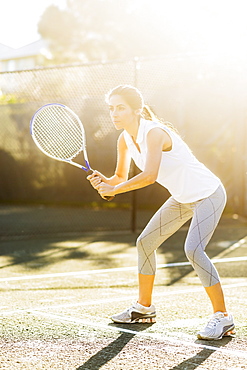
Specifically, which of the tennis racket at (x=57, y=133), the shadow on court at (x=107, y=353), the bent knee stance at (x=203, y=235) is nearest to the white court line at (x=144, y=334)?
the shadow on court at (x=107, y=353)

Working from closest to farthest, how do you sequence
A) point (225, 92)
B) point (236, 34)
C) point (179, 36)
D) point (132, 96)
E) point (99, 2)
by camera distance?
point (132, 96) → point (225, 92) → point (236, 34) → point (179, 36) → point (99, 2)

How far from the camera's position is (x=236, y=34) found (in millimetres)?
17031

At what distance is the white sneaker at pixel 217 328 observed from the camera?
460cm

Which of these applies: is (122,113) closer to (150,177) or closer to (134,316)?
(150,177)

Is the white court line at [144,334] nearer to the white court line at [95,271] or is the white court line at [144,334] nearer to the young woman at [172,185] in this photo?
the young woman at [172,185]

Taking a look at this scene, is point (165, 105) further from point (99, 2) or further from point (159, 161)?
point (99, 2)

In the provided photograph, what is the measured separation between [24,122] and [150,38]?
7756 millimetres

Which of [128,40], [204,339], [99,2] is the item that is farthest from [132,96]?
[99,2]

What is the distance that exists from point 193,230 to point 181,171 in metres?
0.41

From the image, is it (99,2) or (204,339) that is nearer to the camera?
(204,339)

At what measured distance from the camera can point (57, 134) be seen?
5.90m

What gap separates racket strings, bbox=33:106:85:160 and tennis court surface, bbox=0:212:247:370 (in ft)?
4.15

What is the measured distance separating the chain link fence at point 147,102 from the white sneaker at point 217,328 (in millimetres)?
6916

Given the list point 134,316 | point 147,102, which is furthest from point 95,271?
point 147,102
